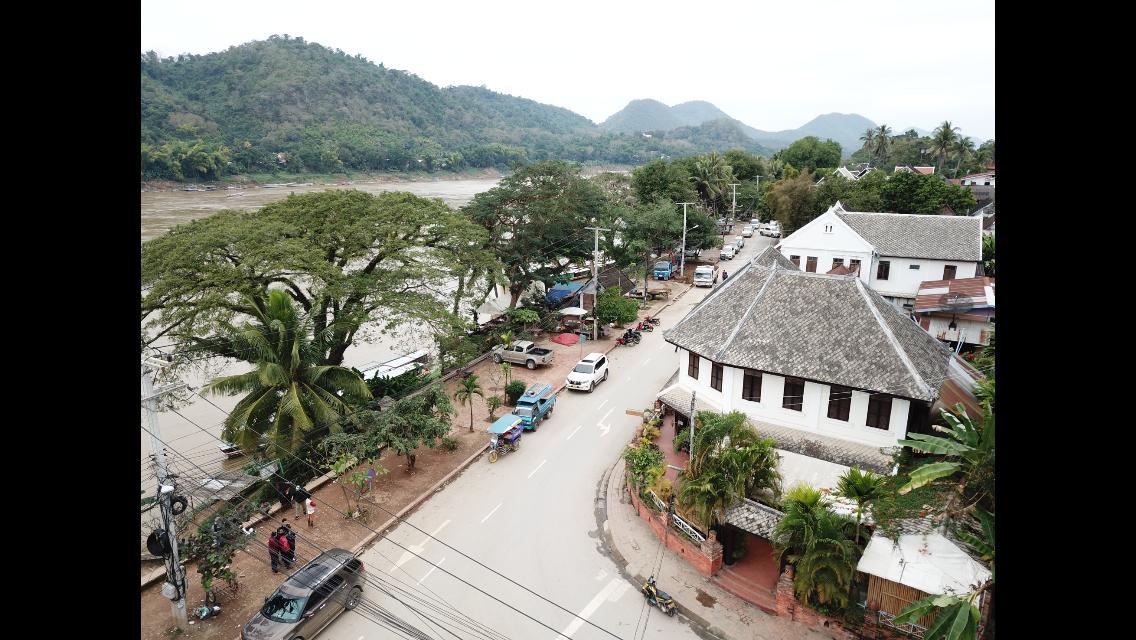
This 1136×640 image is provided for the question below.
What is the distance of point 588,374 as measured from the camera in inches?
1054

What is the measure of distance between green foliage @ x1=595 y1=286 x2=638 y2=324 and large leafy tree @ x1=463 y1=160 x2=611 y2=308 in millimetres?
3131

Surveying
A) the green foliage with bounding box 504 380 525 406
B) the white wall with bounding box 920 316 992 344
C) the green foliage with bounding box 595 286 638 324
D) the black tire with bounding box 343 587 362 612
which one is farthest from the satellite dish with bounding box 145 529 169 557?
the white wall with bounding box 920 316 992 344

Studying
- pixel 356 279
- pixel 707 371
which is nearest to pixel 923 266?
pixel 707 371

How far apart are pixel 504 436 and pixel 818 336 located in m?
11.1

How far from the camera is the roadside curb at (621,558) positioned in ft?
43.8

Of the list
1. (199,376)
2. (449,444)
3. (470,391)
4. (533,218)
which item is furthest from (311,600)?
(533,218)

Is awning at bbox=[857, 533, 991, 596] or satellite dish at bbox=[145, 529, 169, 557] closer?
awning at bbox=[857, 533, 991, 596]

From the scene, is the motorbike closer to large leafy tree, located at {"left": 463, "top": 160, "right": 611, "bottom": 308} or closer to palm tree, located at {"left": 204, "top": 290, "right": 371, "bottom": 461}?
palm tree, located at {"left": 204, "top": 290, "right": 371, "bottom": 461}

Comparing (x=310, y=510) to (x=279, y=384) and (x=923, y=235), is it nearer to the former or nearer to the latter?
(x=279, y=384)

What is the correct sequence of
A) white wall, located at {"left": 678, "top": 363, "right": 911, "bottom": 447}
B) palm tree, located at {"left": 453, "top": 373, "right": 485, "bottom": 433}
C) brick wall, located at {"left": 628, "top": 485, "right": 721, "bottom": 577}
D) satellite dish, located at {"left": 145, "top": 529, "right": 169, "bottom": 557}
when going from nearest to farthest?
satellite dish, located at {"left": 145, "top": 529, "right": 169, "bottom": 557}, brick wall, located at {"left": 628, "top": 485, "right": 721, "bottom": 577}, white wall, located at {"left": 678, "top": 363, "right": 911, "bottom": 447}, palm tree, located at {"left": 453, "top": 373, "right": 485, "bottom": 433}

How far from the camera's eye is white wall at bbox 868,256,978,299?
33.5m

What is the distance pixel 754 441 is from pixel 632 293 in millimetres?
27472

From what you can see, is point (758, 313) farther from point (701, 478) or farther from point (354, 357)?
point (354, 357)

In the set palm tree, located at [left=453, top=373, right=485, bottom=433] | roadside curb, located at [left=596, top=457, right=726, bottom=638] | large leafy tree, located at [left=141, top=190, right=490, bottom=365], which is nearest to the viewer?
roadside curb, located at [left=596, top=457, right=726, bottom=638]
